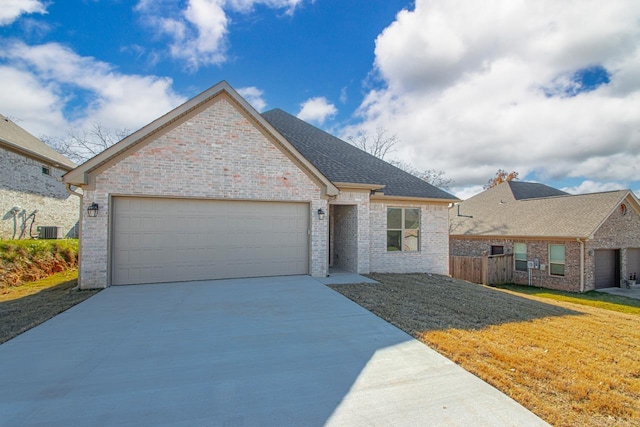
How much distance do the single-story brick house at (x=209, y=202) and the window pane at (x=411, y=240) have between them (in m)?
1.90

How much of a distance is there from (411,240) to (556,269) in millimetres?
9825

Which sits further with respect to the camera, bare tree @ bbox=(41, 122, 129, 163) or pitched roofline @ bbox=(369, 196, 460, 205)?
bare tree @ bbox=(41, 122, 129, 163)

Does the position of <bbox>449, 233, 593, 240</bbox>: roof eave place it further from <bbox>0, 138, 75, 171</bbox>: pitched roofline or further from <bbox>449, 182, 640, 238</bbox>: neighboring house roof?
<bbox>0, 138, 75, 171</bbox>: pitched roofline

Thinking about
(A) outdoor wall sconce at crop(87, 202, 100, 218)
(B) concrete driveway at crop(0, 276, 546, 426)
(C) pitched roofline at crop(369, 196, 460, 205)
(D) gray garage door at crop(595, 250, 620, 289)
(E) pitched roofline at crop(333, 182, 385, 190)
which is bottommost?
(D) gray garage door at crop(595, 250, 620, 289)

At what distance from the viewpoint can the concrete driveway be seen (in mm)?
2900

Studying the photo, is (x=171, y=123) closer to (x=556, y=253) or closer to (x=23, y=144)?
(x=23, y=144)

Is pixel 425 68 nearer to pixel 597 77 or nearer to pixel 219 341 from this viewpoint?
pixel 597 77

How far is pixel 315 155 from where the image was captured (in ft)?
40.9

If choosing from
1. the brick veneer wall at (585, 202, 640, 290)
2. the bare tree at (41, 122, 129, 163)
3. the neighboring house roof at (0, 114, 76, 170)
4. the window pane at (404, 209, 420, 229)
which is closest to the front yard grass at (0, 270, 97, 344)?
the neighboring house roof at (0, 114, 76, 170)

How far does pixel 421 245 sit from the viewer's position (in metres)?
12.2

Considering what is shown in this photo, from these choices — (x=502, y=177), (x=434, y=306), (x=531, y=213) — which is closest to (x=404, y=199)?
(x=434, y=306)

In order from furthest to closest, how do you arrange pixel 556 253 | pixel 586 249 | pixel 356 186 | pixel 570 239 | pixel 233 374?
pixel 556 253 < pixel 570 239 < pixel 586 249 < pixel 356 186 < pixel 233 374

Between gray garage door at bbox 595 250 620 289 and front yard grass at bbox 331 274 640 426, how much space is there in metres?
11.9

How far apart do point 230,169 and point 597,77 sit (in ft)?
55.1
